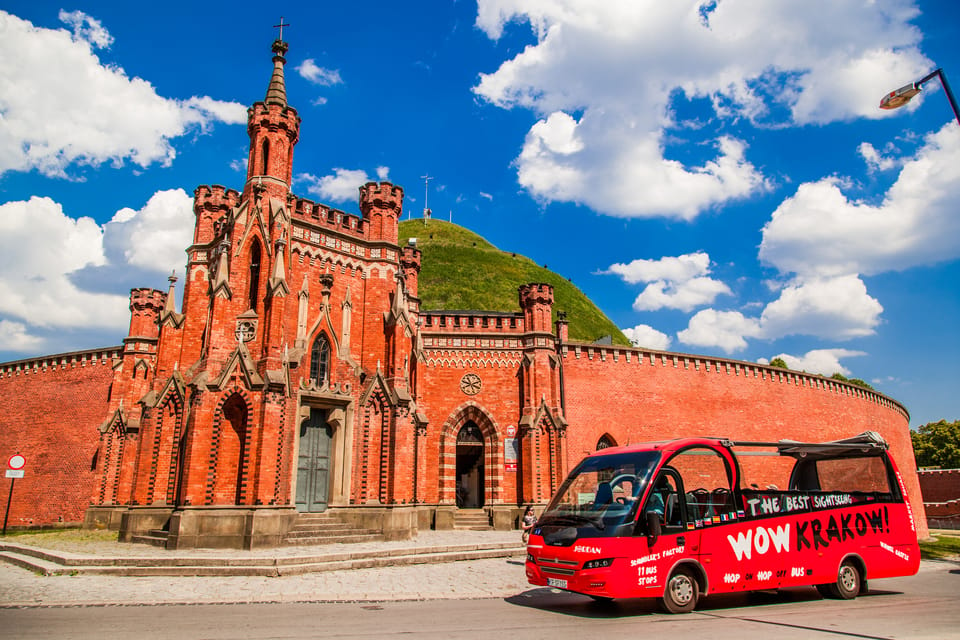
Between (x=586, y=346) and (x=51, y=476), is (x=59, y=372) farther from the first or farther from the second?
(x=586, y=346)

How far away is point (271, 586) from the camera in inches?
464

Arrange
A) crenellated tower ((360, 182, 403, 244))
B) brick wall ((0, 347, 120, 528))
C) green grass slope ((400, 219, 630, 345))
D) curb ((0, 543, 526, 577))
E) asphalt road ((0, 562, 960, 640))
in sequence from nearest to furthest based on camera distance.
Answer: asphalt road ((0, 562, 960, 640)) < curb ((0, 543, 526, 577)) < crenellated tower ((360, 182, 403, 244)) < brick wall ((0, 347, 120, 528)) < green grass slope ((400, 219, 630, 345))

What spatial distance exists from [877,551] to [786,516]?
8.76 feet

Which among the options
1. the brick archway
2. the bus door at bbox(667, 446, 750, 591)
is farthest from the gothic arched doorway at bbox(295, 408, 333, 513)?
the bus door at bbox(667, 446, 750, 591)

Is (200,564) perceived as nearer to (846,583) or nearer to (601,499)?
(601,499)

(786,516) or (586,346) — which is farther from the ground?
(586,346)

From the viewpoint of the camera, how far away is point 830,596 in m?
11.5

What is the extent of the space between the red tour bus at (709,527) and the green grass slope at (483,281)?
1438 inches

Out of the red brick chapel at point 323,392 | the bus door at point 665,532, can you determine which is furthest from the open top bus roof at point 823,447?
the red brick chapel at point 323,392

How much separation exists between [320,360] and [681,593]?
1416 centimetres

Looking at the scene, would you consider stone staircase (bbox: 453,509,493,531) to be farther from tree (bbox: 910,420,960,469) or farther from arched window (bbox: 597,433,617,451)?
tree (bbox: 910,420,960,469)

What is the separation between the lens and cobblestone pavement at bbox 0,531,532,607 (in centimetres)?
1043

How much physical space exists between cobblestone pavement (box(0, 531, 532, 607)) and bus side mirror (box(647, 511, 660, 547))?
3364 mm

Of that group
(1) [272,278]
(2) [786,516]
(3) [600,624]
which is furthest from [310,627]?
(1) [272,278]
